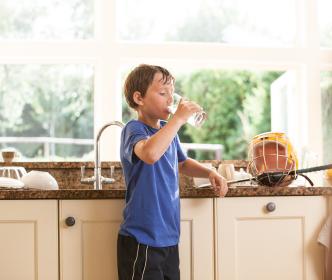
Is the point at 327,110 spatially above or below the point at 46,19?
below

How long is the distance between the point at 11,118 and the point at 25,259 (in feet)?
4.74

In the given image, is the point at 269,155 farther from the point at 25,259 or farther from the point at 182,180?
the point at 25,259

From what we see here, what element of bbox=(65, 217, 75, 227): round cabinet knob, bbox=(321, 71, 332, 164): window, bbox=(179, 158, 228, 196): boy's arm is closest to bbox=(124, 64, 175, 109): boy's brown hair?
bbox=(179, 158, 228, 196): boy's arm

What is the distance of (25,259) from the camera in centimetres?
170

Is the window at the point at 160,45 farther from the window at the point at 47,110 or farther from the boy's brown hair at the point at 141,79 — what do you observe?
the boy's brown hair at the point at 141,79

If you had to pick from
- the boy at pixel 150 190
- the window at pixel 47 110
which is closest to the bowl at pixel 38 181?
the boy at pixel 150 190

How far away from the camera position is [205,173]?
1792 mm

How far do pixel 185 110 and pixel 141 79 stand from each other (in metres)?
0.21

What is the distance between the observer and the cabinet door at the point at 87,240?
1.69 metres

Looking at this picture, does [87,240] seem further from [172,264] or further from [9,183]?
[9,183]

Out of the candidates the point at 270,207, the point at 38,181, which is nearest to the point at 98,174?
the point at 38,181

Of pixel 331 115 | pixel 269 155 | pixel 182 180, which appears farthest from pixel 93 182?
pixel 331 115

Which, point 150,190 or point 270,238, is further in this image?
point 270,238

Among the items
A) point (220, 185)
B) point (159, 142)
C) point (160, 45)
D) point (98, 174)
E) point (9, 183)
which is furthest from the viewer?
point (160, 45)
